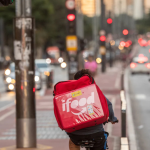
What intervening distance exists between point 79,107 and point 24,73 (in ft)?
10.9

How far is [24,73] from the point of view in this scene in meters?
8.16

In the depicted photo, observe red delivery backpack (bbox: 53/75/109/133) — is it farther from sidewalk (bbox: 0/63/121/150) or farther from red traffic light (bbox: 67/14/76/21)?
red traffic light (bbox: 67/14/76/21)

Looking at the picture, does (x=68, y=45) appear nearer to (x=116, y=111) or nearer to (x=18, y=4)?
(x=116, y=111)

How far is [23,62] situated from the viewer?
26.7 ft

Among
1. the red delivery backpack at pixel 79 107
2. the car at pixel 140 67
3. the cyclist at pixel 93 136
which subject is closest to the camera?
the red delivery backpack at pixel 79 107

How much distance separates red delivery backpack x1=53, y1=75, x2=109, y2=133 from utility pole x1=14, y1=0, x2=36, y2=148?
3146 mm

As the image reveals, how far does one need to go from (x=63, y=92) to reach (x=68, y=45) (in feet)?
43.8

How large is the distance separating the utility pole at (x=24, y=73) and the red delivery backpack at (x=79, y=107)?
3146 mm

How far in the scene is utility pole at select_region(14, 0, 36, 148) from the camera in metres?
8.07

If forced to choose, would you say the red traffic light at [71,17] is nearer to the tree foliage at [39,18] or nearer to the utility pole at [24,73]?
the utility pole at [24,73]


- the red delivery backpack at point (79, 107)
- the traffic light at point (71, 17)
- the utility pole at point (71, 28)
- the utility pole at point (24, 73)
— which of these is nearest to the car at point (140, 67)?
the utility pole at point (71, 28)

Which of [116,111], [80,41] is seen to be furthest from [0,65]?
[116,111]

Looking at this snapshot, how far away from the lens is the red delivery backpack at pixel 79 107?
4.99 meters

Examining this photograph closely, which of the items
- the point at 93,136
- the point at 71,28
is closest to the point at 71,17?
the point at 71,28
